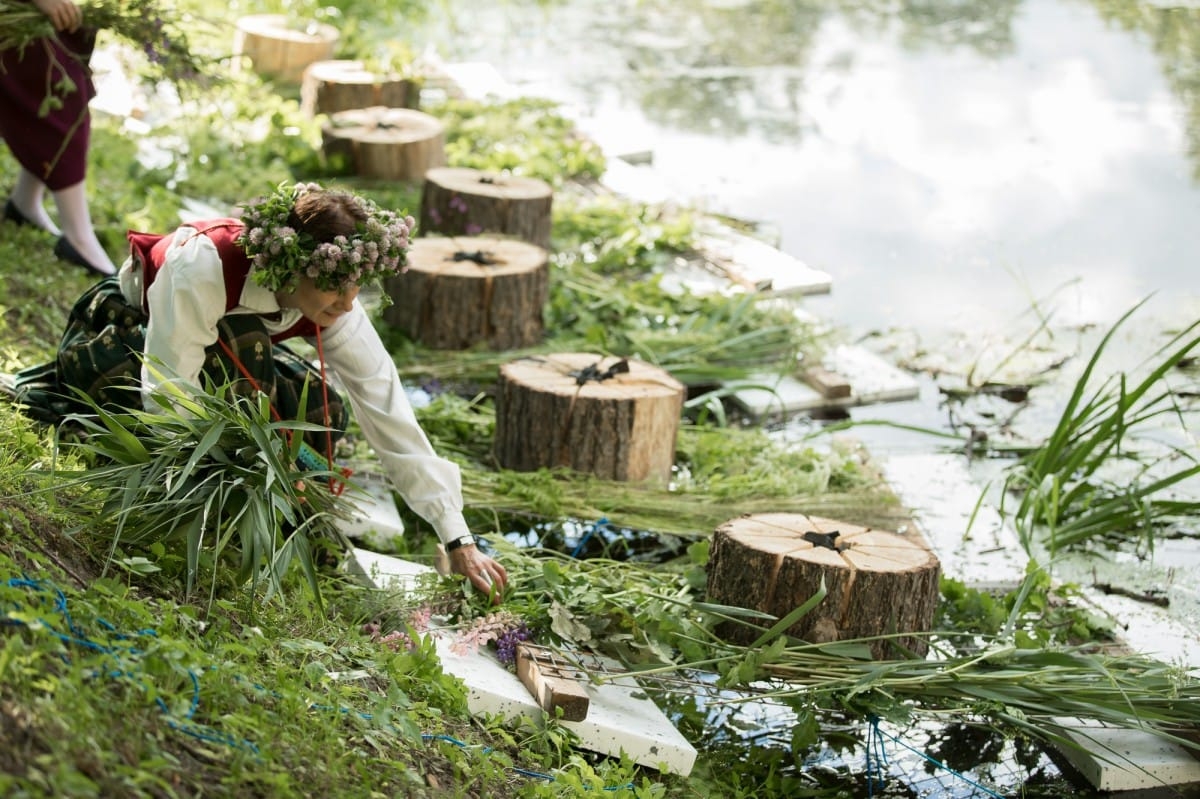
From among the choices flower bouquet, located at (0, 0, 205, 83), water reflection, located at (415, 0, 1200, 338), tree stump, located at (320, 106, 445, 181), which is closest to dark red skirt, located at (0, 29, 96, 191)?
flower bouquet, located at (0, 0, 205, 83)

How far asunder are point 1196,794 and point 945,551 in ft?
3.44

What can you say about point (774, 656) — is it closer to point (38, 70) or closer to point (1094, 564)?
point (1094, 564)

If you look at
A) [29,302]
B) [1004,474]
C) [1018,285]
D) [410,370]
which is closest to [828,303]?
[1018,285]

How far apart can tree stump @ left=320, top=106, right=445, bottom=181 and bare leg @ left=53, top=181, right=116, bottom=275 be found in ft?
6.77

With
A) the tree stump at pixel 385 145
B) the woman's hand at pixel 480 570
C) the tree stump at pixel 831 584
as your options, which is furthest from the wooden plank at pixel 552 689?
the tree stump at pixel 385 145

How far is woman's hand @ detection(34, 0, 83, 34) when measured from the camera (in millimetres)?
3764

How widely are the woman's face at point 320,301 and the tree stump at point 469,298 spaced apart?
1872mm

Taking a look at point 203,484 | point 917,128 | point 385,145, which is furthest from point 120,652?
point 917,128

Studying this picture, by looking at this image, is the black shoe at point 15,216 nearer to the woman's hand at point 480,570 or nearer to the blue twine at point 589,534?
the blue twine at point 589,534

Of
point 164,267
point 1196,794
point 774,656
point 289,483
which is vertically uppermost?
point 164,267

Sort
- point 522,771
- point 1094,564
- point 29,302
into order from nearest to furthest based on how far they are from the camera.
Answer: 1. point 522,771
2. point 1094,564
3. point 29,302

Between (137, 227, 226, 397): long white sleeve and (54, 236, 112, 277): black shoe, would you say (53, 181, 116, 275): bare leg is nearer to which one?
(54, 236, 112, 277): black shoe

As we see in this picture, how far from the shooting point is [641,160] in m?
7.16

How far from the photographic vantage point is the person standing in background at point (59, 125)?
4.20 meters
